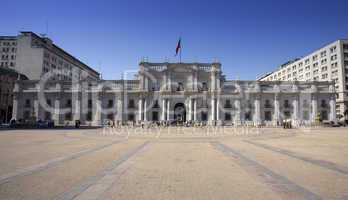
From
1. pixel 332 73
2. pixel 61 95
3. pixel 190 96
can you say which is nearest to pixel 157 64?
pixel 190 96

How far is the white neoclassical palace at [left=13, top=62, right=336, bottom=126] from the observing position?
50.3 m

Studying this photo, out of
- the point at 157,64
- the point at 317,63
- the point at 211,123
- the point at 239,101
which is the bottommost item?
the point at 211,123

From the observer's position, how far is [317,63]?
7762 centimetres

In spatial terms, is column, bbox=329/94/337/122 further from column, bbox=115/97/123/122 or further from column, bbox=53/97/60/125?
column, bbox=53/97/60/125

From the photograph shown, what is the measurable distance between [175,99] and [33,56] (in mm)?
47214

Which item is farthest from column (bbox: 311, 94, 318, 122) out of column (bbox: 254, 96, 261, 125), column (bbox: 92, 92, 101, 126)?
column (bbox: 92, 92, 101, 126)

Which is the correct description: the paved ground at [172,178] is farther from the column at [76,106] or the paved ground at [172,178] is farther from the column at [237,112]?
the column at [76,106]

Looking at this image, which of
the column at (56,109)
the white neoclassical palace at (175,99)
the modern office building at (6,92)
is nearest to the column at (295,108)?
the white neoclassical palace at (175,99)

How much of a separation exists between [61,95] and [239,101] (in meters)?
37.9

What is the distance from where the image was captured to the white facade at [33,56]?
69812 millimetres

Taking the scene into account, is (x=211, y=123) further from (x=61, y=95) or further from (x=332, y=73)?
(x=332, y=73)

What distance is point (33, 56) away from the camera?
70188 mm

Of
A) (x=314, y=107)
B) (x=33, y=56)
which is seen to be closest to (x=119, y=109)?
(x=33, y=56)

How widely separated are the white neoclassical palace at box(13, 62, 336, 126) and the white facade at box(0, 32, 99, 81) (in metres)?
13.7
